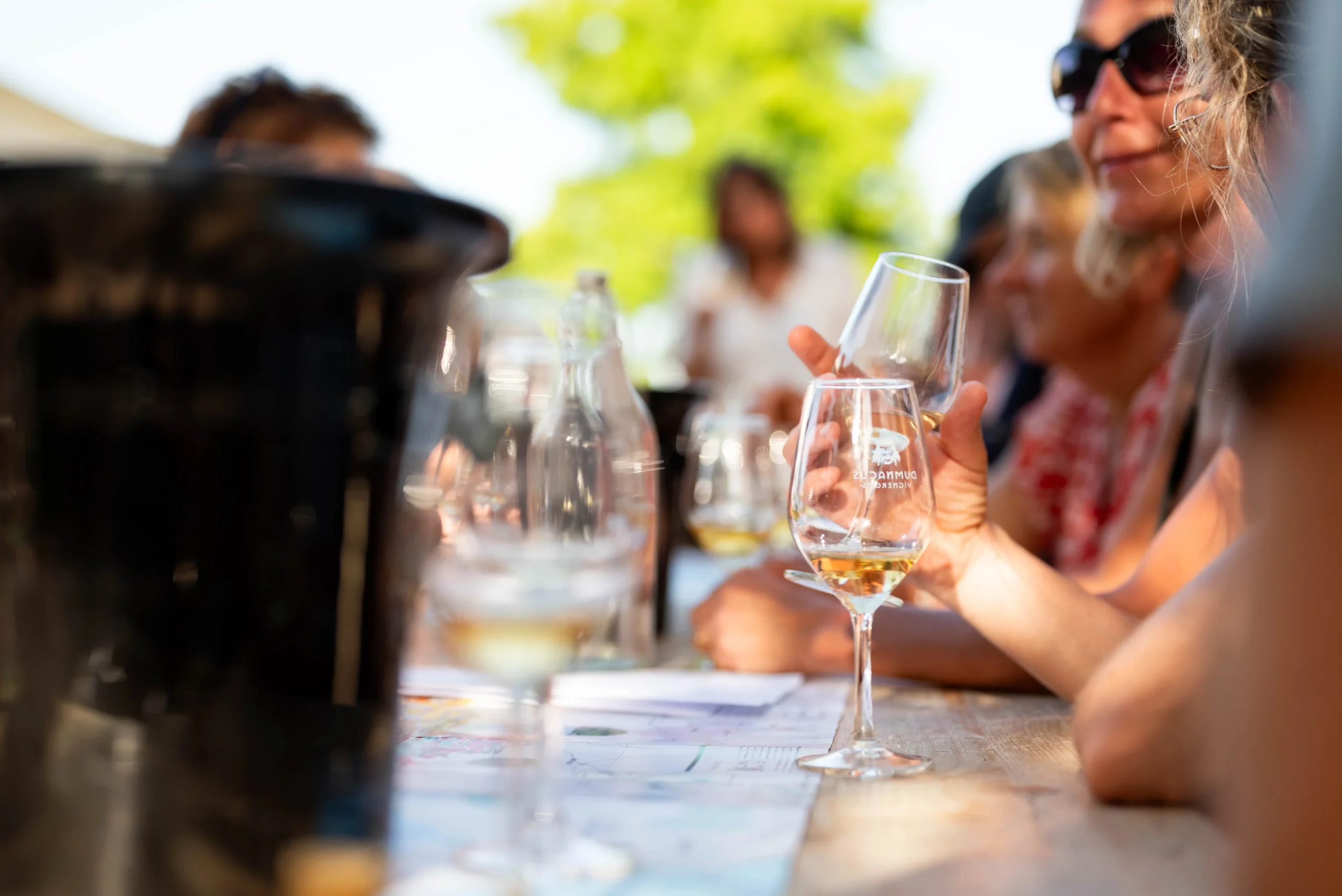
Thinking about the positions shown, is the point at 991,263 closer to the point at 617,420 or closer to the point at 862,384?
the point at 617,420

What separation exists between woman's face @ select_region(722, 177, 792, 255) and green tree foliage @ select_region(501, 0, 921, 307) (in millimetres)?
9492

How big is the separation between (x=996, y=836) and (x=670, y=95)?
17509mm

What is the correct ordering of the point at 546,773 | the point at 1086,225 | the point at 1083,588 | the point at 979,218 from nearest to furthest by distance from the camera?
1. the point at 546,773
2. the point at 1083,588
3. the point at 1086,225
4. the point at 979,218

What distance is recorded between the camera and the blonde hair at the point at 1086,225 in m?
2.94

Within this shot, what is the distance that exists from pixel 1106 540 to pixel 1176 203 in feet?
3.07

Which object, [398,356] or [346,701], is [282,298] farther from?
[346,701]

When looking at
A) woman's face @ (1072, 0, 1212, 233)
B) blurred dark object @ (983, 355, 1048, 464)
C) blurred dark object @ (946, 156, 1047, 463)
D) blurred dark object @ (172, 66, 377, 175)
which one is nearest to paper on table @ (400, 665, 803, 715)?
woman's face @ (1072, 0, 1212, 233)

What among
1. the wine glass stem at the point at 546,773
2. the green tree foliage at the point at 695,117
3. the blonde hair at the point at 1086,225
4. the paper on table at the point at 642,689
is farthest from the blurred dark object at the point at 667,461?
the green tree foliage at the point at 695,117

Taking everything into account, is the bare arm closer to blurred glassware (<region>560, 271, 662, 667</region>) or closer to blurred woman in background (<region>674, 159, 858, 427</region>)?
blurred glassware (<region>560, 271, 662, 667</region>)

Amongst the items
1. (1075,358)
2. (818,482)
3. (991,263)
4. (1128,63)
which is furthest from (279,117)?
(991,263)

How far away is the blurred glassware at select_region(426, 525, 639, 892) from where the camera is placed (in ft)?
2.14

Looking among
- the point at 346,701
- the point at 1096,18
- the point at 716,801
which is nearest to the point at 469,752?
the point at 716,801

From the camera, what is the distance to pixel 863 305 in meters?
1.36

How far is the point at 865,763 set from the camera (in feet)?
3.21
